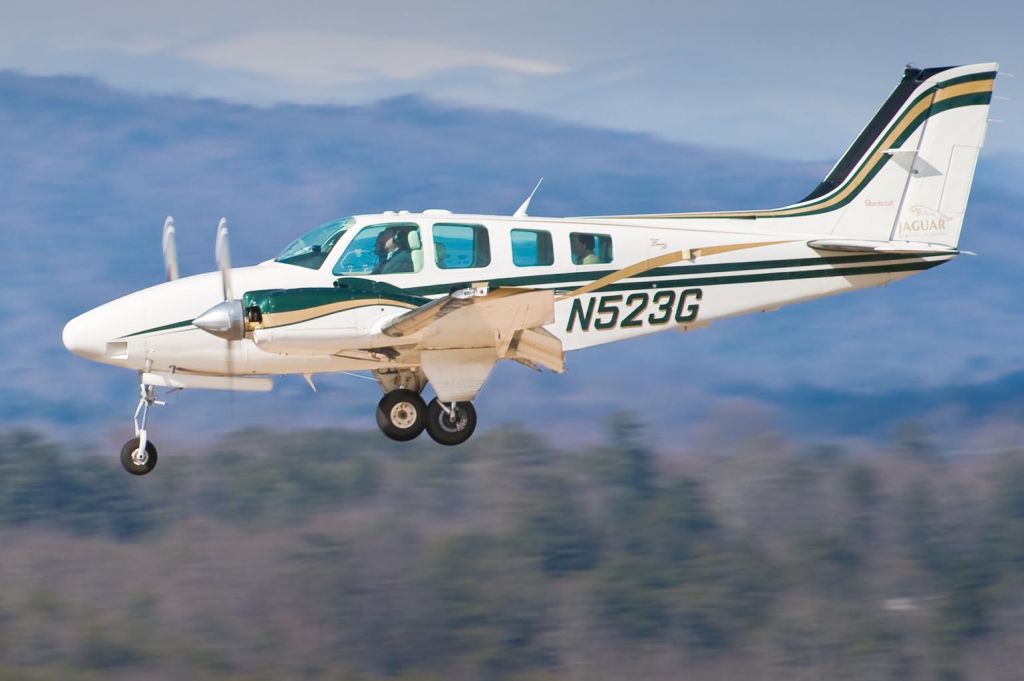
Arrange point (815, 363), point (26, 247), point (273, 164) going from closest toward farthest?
point (815, 363) → point (26, 247) → point (273, 164)

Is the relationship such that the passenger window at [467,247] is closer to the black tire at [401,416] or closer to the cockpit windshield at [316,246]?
the cockpit windshield at [316,246]

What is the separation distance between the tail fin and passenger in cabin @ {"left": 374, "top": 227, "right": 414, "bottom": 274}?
17.2 feet

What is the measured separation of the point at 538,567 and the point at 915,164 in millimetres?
34782

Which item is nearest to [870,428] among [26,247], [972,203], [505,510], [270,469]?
[505,510]

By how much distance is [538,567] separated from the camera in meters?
51.1

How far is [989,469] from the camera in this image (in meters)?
50.5

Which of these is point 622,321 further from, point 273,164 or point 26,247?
point 273,164

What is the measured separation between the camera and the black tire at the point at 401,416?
53.6 ft

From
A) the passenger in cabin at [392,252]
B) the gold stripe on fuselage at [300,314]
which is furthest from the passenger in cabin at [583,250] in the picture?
the gold stripe on fuselage at [300,314]

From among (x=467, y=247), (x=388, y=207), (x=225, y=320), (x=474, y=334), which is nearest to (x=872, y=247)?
(x=467, y=247)

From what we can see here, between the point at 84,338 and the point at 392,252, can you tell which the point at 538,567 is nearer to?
the point at 392,252

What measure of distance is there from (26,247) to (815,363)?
66.3 meters

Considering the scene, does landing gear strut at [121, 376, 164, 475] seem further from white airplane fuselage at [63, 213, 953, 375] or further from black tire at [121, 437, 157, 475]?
white airplane fuselage at [63, 213, 953, 375]

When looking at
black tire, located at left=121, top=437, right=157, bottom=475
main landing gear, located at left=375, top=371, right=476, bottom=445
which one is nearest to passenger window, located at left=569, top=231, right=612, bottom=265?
main landing gear, located at left=375, top=371, right=476, bottom=445
